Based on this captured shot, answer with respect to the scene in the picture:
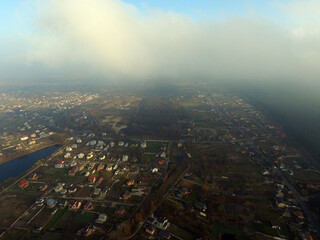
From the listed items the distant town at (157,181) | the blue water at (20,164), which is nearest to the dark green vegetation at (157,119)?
the distant town at (157,181)

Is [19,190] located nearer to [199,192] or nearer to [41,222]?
[41,222]

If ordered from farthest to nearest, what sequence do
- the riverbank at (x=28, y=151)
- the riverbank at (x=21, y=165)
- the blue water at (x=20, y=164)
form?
the riverbank at (x=28, y=151)
the blue water at (x=20, y=164)
the riverbank at (x=21, y=165)

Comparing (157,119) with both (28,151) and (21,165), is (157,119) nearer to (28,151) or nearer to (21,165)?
(28,151)

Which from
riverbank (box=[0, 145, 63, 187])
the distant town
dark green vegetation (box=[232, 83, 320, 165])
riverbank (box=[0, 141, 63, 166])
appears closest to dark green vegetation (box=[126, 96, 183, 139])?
the distant town

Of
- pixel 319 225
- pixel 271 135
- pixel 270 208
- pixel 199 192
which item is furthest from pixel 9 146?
pixel 271 135

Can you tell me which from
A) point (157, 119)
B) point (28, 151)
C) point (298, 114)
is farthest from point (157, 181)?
point (298, 114)

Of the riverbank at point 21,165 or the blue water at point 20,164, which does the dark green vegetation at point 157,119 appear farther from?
the blue water at point 20,164
